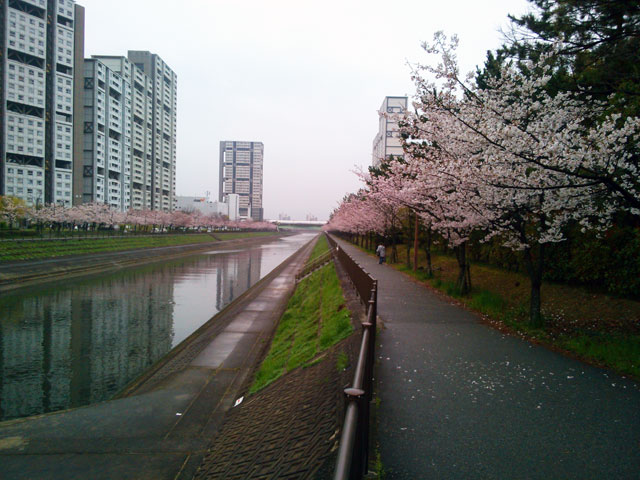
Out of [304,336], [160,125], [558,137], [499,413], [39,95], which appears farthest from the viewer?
[160,125]

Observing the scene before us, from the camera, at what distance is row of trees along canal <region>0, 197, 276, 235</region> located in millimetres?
50531

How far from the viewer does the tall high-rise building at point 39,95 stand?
72000mm

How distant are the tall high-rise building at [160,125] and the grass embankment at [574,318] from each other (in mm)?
119968

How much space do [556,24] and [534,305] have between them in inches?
209

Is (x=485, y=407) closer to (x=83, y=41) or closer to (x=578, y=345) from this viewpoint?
(x=578, y=345)

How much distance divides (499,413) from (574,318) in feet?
18.4

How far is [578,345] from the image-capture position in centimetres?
680

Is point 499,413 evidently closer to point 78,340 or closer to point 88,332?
point 78,340

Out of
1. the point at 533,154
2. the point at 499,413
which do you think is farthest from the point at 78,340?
the point at 533,154

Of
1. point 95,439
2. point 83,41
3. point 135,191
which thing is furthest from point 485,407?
point 135,191

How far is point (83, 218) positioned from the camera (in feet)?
206

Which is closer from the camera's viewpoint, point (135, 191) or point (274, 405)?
point (274, 405)

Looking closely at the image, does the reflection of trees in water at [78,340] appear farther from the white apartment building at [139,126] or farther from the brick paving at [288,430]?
the white apartment building at [139,126]

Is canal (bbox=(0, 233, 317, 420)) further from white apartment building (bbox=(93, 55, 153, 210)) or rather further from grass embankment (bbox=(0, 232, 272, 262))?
white apartment building (bbox=(93, 55, 153, 210))
